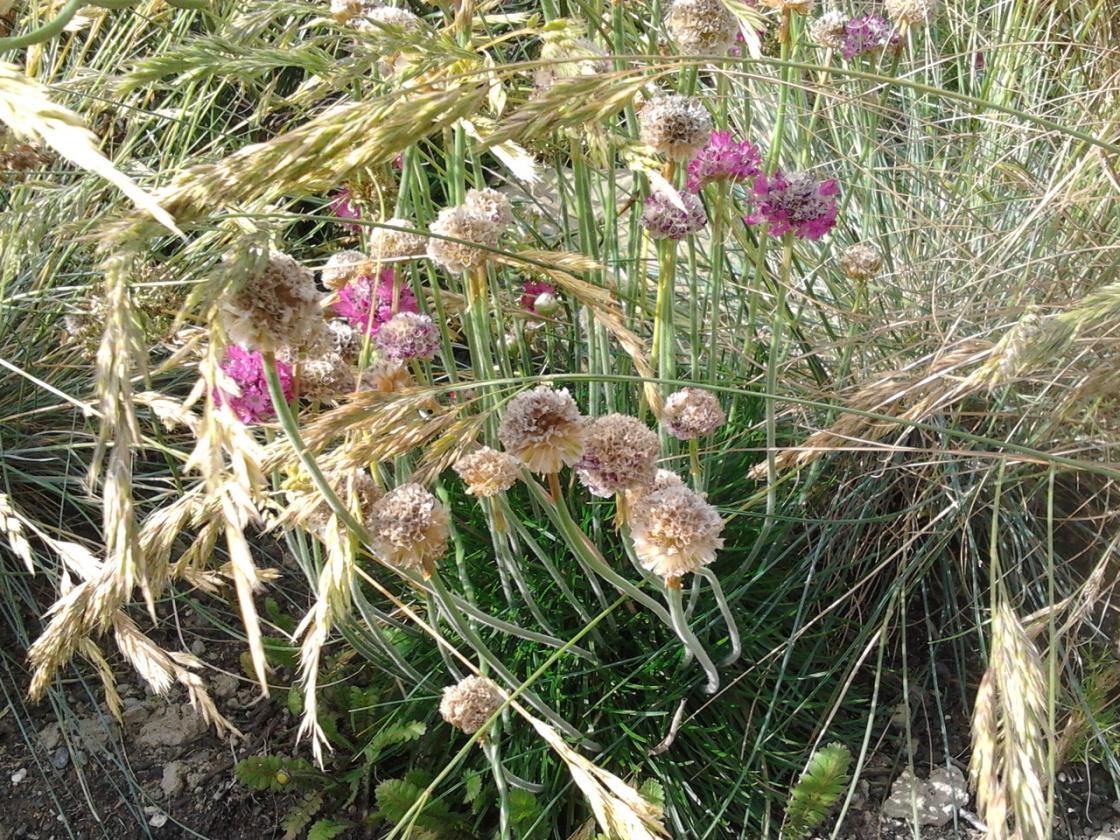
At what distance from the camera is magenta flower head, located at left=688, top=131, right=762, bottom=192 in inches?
53.6

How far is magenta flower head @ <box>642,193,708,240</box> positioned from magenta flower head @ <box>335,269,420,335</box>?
0.35 meters

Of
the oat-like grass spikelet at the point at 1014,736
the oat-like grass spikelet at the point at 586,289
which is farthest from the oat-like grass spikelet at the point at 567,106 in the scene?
the oat-like grass spikelet at the point at 1014,736

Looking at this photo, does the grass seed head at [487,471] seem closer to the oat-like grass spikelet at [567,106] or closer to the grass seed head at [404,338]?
Result: the grass seed head at [404,338]

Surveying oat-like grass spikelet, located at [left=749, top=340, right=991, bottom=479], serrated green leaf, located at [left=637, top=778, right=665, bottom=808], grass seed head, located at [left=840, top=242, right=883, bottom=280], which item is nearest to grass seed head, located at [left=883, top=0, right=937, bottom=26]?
grass seed head, located at [left=840, top=242, right=883, bottom=280]

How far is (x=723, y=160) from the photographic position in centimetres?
137

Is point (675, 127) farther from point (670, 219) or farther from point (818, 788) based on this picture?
point (818, 788)

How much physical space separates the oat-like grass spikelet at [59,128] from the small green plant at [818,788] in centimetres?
105

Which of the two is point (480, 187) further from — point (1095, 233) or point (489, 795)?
point (1095, 233)

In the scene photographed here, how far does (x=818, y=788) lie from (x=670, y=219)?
743mm

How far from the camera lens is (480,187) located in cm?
149

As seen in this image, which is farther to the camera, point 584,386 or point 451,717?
point 584,386

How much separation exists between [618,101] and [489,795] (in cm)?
108

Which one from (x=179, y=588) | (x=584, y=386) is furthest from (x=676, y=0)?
(x=179, y=588)

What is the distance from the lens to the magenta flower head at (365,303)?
141 cm
